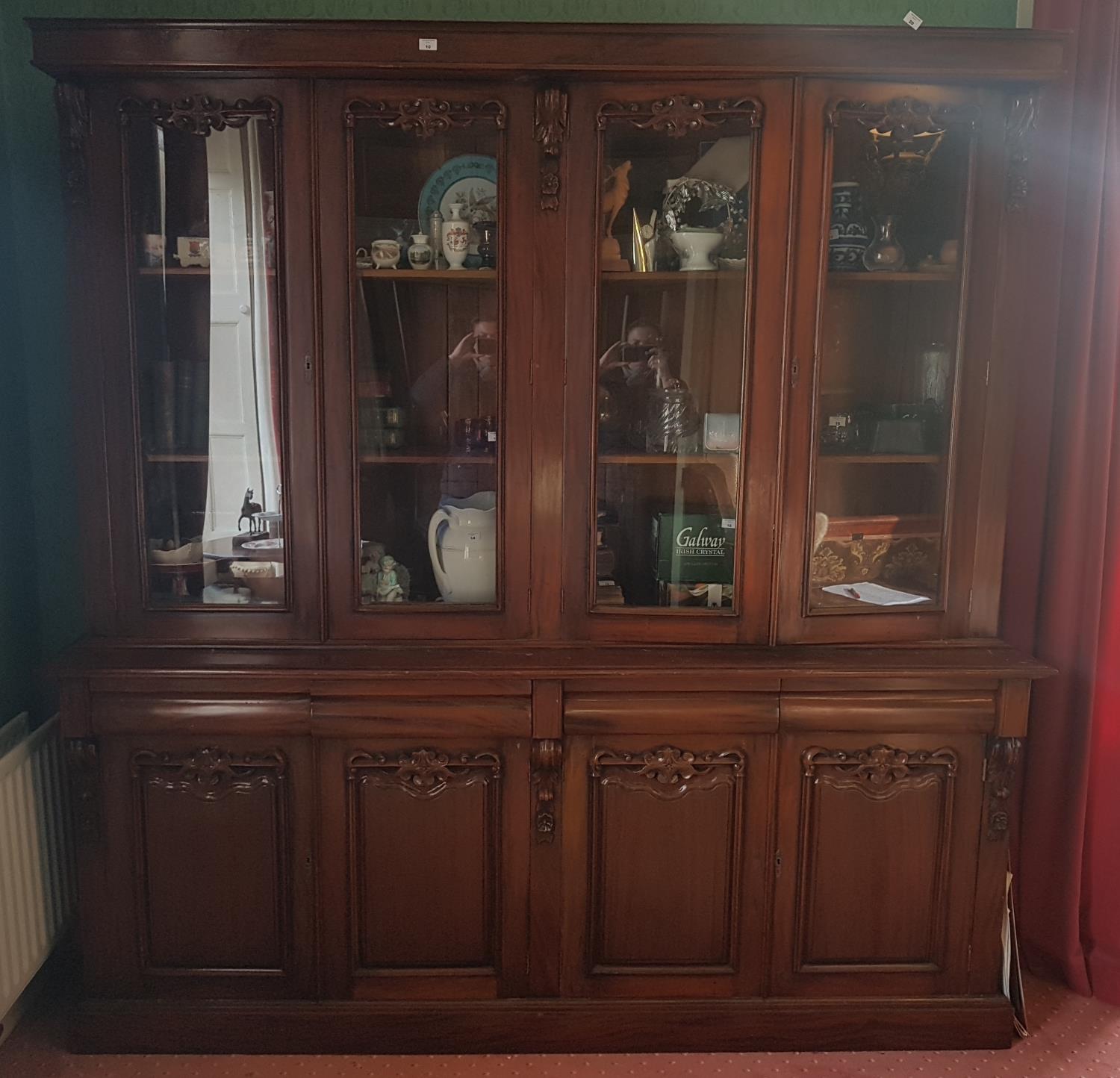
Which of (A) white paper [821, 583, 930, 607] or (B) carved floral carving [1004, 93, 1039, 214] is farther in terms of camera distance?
(A) white paper [821, 583, 930, 607]

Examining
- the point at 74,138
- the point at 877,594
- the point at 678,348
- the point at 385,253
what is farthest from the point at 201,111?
the point at 877,594

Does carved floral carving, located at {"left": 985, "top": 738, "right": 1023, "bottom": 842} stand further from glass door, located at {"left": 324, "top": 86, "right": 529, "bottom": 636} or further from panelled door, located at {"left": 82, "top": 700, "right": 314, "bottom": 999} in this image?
panelled door, located at {"left": 82, "top": 700, "right": 314, "bottom": 999}

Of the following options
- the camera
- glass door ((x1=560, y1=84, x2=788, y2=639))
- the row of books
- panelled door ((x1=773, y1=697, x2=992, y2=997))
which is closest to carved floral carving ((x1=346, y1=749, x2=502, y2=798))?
glass door ((x1=560, y1=84, x2=788, y2=639))

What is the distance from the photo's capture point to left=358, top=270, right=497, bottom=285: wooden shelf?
182 cm

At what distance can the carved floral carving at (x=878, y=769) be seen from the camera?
74.0 inches

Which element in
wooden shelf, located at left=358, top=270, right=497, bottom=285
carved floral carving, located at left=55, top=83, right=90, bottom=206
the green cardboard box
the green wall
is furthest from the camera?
the green wall

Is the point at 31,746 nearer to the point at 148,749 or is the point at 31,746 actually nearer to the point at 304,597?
the point at 148,749

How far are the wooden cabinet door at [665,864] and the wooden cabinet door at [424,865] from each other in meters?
0.12

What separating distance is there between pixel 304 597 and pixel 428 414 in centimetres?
45

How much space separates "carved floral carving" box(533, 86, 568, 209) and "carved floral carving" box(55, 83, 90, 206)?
84 cm

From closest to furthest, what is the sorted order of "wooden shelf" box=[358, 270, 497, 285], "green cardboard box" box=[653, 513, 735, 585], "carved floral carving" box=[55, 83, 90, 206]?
"carved floral carving" box=[55, 83, 90, 206]
"wooden shelf" box=[358, 270, 497, 285]
"green cardboard box" box=[653, 513, 735, 585]

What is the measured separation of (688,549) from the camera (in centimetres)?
194

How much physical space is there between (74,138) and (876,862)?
211 centimetres

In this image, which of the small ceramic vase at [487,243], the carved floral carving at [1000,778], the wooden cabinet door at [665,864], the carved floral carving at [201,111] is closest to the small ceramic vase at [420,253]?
the small ceramic vase at [487,243]
